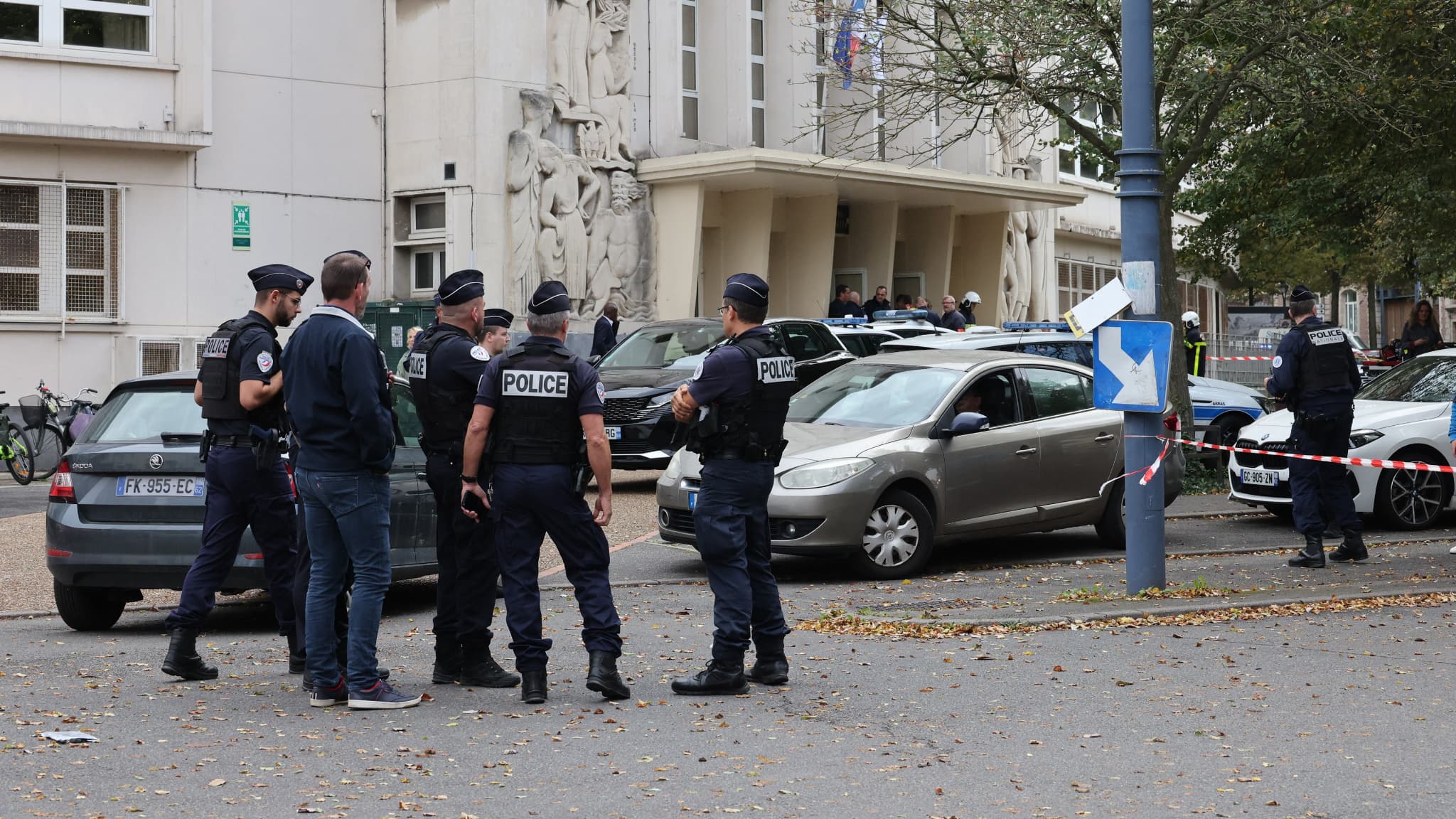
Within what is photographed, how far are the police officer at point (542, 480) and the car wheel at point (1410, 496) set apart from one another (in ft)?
30.6

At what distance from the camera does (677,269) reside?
29828mm

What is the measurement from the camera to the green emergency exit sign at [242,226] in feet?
86.9

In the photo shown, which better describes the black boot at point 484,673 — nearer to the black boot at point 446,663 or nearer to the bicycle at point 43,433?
the black boot at point 446,663

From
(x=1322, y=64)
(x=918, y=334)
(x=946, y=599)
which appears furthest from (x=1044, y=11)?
(x=946, y=599)

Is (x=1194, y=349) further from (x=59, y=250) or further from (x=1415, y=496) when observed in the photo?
(x=59, y=250)

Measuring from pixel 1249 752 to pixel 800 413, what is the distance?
663 cm

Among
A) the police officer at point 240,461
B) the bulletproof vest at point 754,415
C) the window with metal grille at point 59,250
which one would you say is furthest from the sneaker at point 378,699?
the window with metal grille at point 59,250

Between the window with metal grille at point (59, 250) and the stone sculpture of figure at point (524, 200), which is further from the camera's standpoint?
the stone sculpture of figure at point (524, 200)

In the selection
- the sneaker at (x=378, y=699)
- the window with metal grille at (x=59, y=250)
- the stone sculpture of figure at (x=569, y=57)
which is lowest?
the sneaker at (x=378, y=699)

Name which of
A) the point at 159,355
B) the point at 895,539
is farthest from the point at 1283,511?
the point at 159,355

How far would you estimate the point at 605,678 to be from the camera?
7359 mm

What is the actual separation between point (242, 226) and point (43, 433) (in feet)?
21.6

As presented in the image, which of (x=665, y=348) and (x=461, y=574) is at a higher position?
(x=665, y=348)

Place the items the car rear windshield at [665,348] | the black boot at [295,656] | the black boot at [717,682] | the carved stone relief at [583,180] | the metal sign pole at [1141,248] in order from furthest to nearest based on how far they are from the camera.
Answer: the carved stone relief at [583,180] → the car rear windshield at [665,348] → the metal sign pole at [1141,248] → the black boot at [295,656] → the black boot at [717,682]
